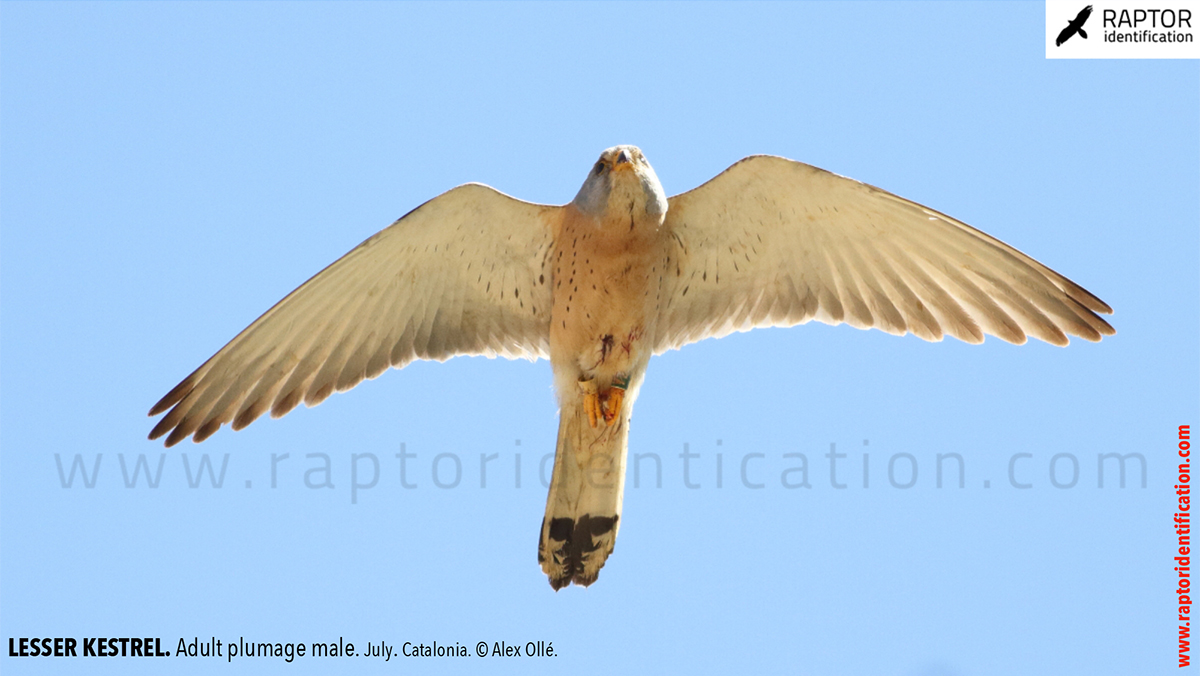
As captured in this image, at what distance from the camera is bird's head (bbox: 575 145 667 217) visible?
5.56 metres

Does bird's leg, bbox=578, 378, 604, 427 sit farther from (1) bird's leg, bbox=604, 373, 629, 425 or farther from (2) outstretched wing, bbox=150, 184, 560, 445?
(2) outstretched wing, bbox=150, 184, 560, 445

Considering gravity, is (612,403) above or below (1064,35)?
below

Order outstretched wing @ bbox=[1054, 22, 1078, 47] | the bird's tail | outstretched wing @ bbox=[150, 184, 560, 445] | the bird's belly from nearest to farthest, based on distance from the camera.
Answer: the bird's belly → the bird's tail → outstretched wing @ bbox=[150, 184, 560, 445] → outstretched wing @ bbox=[1054, 22, 1078, 47]

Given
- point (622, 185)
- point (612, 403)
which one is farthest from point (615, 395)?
point (622, 185)

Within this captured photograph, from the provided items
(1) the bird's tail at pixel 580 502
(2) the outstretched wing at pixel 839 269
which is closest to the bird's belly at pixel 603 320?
(1) the bird's tail at pixel 580 502

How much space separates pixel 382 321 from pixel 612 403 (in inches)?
57.6

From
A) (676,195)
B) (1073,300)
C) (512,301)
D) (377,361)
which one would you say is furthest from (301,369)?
(1073,300)

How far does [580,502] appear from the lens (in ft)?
19.6

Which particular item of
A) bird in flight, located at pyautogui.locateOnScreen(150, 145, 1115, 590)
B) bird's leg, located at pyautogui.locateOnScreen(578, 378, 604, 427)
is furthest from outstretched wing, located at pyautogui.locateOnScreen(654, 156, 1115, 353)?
bird's leg, located at pyautogui.locateOnScreen(578, 378, 604, 427)

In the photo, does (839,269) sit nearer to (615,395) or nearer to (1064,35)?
(615,395)

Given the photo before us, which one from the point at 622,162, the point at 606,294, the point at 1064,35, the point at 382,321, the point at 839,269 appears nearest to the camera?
the point at 622,162

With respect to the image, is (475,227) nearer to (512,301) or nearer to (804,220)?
(512,301)

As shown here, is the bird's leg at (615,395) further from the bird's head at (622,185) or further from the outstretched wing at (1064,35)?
the outstretched wing at (1064,35)

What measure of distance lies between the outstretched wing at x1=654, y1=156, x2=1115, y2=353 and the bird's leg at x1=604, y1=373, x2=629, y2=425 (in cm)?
47
